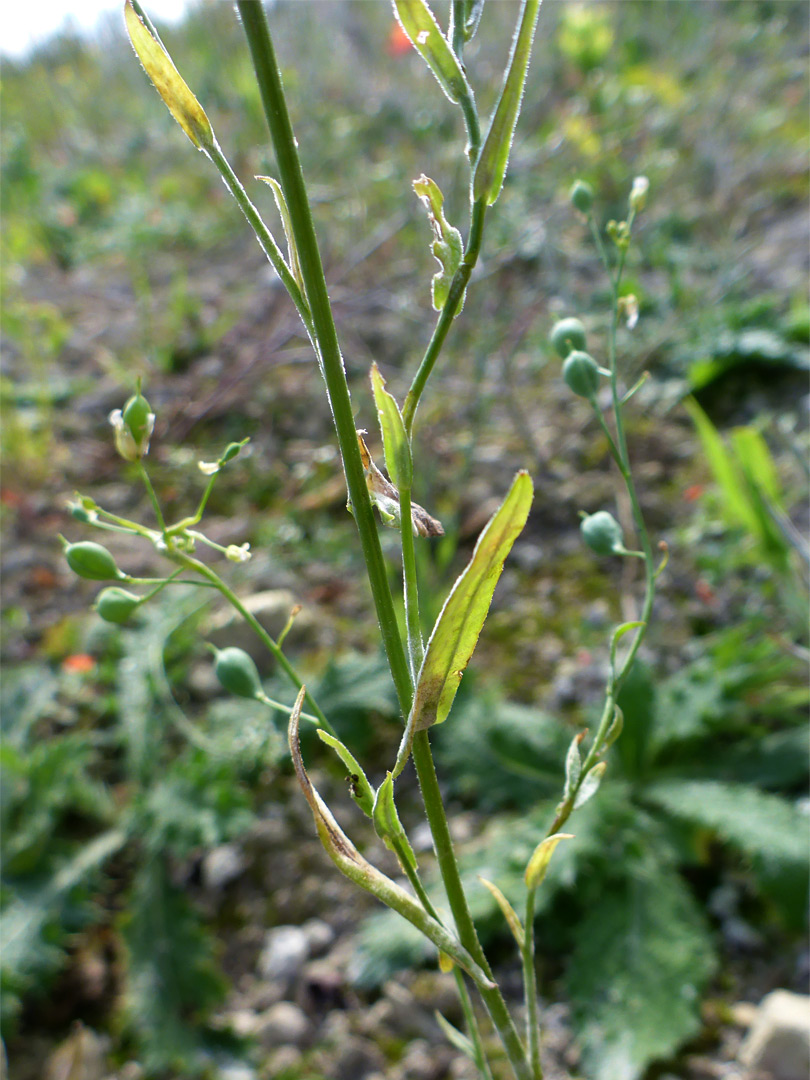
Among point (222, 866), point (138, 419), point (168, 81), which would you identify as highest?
point (168, 81)

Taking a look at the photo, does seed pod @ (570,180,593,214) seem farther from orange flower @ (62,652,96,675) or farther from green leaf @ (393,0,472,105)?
orange flower @ (62,652,96,675)

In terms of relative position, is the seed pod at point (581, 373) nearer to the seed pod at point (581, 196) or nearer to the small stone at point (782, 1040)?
the seed pod at point (581, 196)

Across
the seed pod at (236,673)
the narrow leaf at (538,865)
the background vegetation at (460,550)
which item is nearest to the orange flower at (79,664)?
the background vegetation at (460,550)

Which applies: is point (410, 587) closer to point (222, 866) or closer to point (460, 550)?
point (222, 866)

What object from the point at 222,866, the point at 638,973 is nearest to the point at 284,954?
the point at 222,866

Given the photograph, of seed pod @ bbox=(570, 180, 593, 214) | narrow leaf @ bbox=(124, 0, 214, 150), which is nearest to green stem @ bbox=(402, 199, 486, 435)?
narrow leaf @ bbox=(124, 0, 214, 150)
